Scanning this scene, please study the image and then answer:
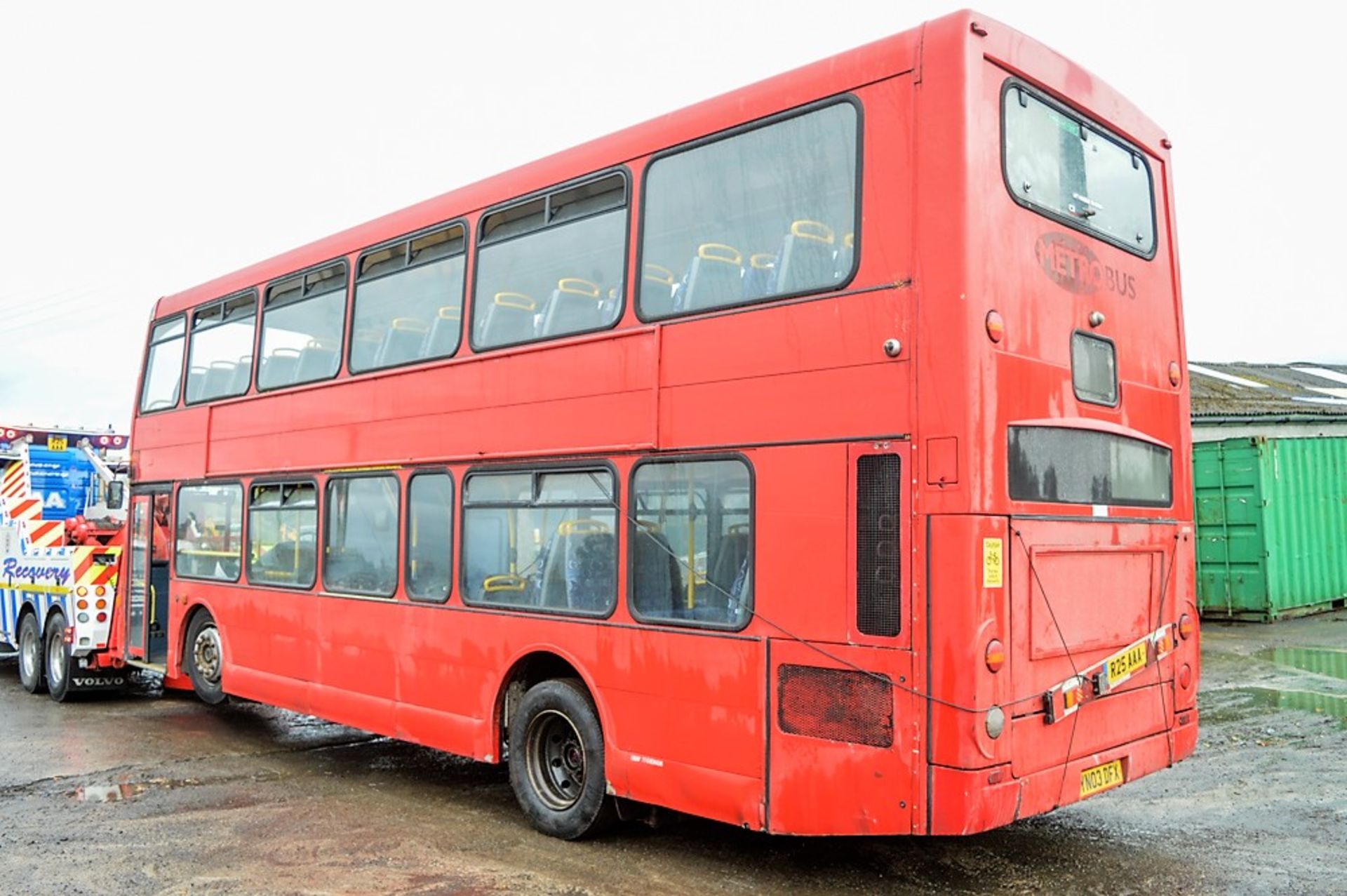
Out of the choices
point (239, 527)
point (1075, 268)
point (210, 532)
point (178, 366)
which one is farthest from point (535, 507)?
point (178, 366)

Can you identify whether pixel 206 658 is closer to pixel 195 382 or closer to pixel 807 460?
pixel 195 382

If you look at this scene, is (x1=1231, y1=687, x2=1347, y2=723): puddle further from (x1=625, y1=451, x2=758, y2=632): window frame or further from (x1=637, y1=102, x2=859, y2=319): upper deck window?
(x1=637, y1=102, x2=859, y2=319): upper deck window

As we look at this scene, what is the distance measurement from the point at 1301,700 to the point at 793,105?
28.5ft

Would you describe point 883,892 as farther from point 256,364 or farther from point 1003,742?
point 256,364

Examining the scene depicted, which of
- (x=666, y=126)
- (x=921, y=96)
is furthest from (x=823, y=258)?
(x=666, y=126)

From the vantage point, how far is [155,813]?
24.8 ft

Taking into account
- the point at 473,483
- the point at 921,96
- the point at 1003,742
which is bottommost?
the point at 1003,742

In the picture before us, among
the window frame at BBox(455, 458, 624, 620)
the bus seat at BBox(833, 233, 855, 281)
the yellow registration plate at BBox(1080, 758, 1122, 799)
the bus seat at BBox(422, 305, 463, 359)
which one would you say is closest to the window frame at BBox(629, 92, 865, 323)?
the bus seat at BBox(833, 233, 855, 281)

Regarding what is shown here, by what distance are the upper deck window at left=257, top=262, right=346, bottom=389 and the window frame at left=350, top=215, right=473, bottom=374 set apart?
0.13 m

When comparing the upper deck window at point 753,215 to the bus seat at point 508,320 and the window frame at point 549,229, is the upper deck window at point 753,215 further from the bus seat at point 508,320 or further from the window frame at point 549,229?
the bus seat at point 508,320

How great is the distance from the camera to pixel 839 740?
5379 millimetres

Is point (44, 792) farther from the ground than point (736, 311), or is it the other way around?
point (736, 311)

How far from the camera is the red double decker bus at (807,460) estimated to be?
5.21 meters

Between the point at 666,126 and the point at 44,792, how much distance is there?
6404mm
